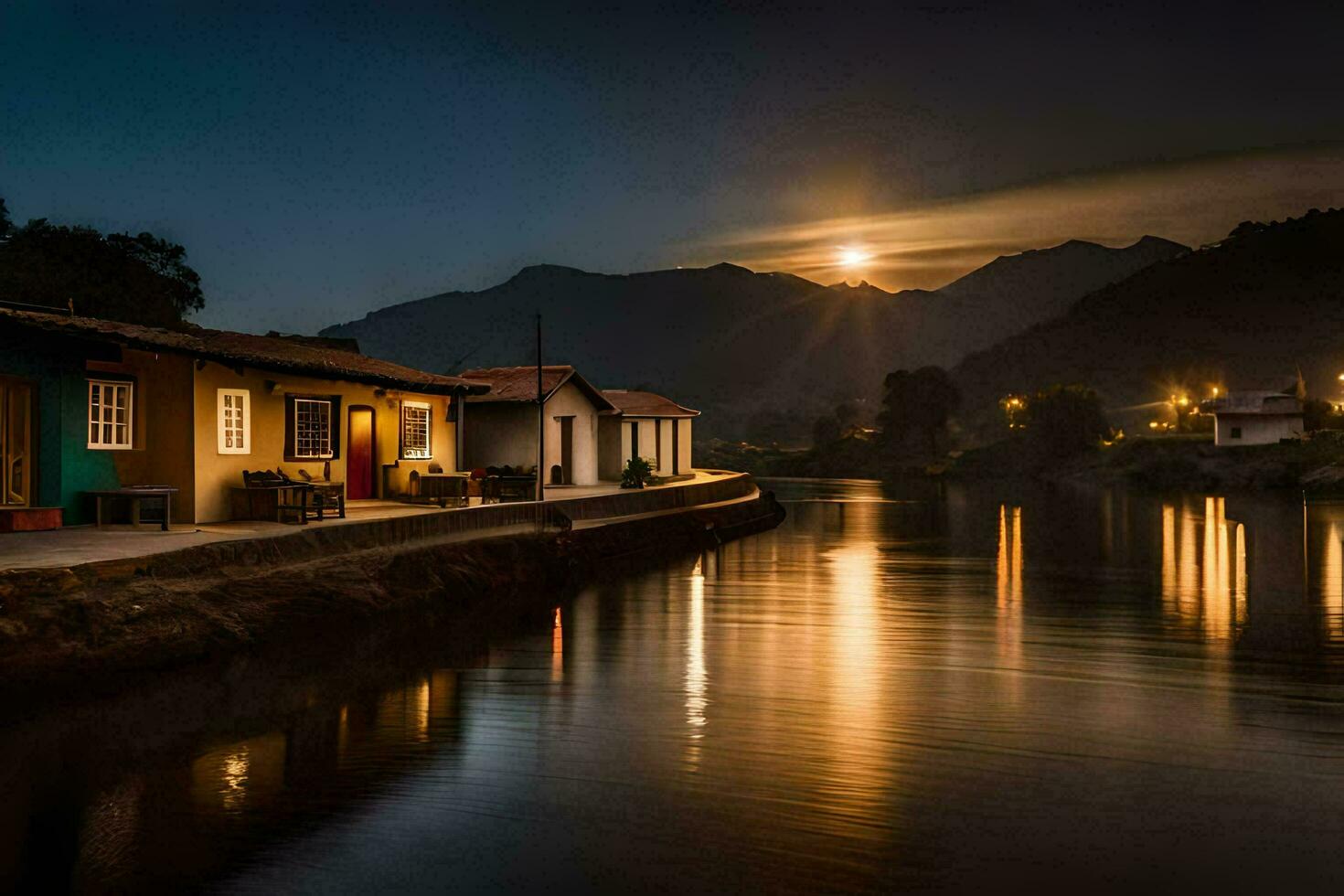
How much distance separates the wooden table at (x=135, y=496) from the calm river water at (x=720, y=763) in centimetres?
444

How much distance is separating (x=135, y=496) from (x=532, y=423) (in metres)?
17.5

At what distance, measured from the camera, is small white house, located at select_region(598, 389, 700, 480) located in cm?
4497

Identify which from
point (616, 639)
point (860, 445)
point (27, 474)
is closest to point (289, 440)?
point (27, 474)

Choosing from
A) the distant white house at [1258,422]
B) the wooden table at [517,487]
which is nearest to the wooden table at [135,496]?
the wooden table at [517,487]

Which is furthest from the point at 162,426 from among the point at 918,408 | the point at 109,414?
the point at 918,408

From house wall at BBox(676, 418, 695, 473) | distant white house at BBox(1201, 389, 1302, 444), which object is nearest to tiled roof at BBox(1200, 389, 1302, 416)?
distant white house at BBox(1201, 389, 1302, 444)

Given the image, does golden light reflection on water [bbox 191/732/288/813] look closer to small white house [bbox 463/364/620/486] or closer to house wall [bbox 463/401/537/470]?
small white house [bbox 463/364/620/486]

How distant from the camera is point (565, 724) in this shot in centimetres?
1364

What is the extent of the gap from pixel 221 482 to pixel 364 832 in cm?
1387

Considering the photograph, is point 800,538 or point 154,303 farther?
point 154,303

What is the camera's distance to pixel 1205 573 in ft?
102

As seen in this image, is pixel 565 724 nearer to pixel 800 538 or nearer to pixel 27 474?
pixel 27 474

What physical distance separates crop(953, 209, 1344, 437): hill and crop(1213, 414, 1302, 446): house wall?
52765 millimetres

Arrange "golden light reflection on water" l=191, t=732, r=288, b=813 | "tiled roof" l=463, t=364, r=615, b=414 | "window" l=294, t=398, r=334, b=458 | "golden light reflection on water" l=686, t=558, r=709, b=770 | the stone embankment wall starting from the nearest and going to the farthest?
"golden light reflection on water" l=191, t=732, r=288, b=813 → "golden light reflection on water" l=686, t=558, r=709, b=770 → the stone embankment wall → "window" l=294, t=398, r=334, b=458 → "tiled roof" l=463, t=364, r=615, b=414
